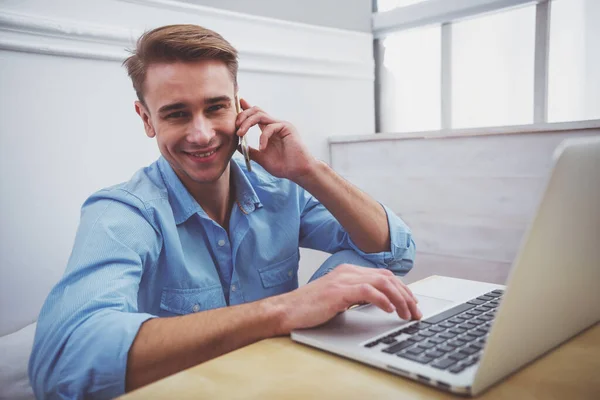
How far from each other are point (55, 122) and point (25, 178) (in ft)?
0.62

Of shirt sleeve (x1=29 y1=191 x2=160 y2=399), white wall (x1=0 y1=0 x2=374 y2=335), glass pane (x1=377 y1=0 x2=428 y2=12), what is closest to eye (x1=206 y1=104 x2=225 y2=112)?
shirt sleeve (x1=29 y1=191 x2=160 y2=399)

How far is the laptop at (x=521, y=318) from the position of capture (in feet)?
1.53

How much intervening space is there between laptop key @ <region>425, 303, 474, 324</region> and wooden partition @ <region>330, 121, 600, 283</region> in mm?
979

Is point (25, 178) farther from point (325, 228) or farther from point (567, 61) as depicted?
point (567, 61)

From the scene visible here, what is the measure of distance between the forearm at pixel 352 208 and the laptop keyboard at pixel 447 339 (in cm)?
46

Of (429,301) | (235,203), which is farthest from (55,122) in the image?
(429,301)

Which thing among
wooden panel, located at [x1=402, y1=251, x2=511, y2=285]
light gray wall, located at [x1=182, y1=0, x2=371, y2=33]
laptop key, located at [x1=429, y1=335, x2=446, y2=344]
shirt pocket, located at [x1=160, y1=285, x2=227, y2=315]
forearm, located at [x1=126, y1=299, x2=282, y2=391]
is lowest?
wooden panel, located at [x1=402, y1=251, x2=511, y2=285]

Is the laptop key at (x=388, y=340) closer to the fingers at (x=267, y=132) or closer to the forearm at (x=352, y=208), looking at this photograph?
the forearm at (x=352, y=208)

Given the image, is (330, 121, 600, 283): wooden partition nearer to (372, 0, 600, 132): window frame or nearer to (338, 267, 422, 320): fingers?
(372, 0, 600, 132): window frame

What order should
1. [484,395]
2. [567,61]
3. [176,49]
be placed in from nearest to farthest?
[484,395]
[176,49]
[567,61]

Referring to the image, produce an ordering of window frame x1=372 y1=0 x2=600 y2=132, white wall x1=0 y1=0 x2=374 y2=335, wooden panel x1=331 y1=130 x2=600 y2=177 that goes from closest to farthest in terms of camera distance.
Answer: white wall x1=0 y1=0 x2=374 y2=335
wooden panel x1=331 y1=130 x2=600 y2=177
window frame x1=372 y1=0 x2=600 y2=132

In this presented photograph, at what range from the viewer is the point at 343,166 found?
237cm

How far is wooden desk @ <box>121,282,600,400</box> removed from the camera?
52cm

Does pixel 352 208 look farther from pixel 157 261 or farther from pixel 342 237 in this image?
pixel 157 261
